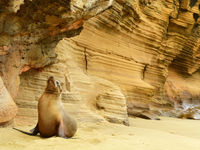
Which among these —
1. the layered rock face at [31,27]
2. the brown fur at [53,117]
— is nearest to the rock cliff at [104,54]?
the layered rock face at [31,27]

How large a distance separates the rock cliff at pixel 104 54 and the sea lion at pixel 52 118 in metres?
1.08

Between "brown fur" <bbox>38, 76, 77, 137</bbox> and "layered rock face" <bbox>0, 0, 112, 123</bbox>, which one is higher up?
"layered rock face" <bbox>0, 0, 112, 123</bbox>

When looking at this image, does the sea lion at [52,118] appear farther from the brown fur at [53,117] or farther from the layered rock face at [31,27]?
the layered rock face at [31,27]

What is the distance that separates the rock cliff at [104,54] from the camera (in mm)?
4348

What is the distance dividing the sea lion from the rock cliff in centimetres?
108

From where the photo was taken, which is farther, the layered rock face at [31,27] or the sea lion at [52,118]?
the layered rock face at [31,27]

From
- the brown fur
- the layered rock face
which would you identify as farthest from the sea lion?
the layered rock face

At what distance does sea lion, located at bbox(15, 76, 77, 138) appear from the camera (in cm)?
344

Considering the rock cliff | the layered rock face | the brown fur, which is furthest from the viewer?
the rock cliff

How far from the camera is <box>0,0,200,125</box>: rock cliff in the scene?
4.35 m

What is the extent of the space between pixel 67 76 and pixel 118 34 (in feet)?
14.6

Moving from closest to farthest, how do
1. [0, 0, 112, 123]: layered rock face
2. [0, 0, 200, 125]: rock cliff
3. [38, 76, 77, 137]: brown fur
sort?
1. [38, 76, 77, 137]: brown fur
2. [0, 0, 112, 123]: layered rock face
3. [0, 0, 200, 125]: rock cliff

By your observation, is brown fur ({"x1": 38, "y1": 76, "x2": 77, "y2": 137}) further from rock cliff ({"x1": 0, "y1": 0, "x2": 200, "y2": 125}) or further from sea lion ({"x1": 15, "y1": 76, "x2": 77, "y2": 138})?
rock cliff ({"x1": 0, "y1": 0, "x2": 200, "y2": 125})

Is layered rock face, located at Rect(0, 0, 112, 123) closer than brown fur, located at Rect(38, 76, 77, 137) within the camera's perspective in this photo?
No
